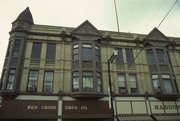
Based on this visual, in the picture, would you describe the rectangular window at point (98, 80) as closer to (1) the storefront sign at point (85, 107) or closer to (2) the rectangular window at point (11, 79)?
(1) the storefront sign at point (85, 107)

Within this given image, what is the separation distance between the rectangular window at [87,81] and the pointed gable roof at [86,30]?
212 inches

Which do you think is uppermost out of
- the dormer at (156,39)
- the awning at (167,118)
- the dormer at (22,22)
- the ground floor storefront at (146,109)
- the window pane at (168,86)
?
the dormer at (22,22)

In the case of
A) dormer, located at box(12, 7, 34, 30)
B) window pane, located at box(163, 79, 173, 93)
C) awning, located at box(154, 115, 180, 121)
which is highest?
dormer, located at box(12, 7, 34, 30)

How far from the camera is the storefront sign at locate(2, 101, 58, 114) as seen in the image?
51.8 feet

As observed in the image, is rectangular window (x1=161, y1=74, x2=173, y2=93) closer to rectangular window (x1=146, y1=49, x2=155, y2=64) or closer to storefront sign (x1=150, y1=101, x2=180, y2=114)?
storefront sign (x1=150, y1=101, x2=180, y2=114)

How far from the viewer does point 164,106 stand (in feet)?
62.7

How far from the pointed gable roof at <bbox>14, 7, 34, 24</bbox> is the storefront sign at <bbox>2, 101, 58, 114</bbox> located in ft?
32.6

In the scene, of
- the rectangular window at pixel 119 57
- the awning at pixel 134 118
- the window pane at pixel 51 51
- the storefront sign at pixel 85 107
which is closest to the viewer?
the storefront sign at pixel 85 107

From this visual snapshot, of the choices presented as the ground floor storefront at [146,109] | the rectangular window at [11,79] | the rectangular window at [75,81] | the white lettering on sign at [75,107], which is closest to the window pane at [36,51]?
the rectangular window at [11,79]

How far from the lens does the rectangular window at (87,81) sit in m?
18.0

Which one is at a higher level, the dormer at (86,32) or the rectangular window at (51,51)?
the dormer at (86,32)

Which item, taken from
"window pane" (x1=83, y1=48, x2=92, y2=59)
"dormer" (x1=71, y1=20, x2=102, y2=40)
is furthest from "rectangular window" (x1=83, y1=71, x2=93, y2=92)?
"dormer" (x1=71, y1=20, x2=102, y2=40)

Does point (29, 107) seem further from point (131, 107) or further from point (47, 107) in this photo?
point (131, 107)

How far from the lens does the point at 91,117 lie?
16922mm
